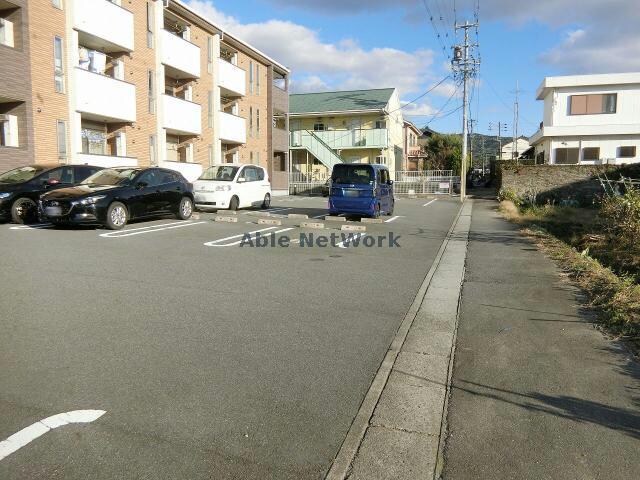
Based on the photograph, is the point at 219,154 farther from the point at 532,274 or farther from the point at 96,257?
the point at 532,274

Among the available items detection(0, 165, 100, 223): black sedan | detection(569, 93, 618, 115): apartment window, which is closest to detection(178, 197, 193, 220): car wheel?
detection(0, 165, 100, 223): black sedan

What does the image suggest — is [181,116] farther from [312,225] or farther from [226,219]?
[312,225]

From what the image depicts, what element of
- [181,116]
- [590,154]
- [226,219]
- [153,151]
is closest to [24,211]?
[226,219]

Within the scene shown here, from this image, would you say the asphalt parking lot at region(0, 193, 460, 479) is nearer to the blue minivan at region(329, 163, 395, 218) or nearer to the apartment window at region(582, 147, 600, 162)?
the blue minivan at region(329, 163, 395, 218)

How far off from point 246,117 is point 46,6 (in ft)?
50.8

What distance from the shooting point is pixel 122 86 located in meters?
20.2

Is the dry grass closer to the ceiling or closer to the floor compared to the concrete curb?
closer to the ceiling

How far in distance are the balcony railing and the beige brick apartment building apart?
10.9m

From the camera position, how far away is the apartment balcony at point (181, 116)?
23.2 meters

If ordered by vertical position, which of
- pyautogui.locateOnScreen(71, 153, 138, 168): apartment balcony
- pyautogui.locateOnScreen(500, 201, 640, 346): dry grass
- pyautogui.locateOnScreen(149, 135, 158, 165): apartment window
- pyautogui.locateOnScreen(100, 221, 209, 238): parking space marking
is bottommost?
pyautogui.locateOnScreen(500, 201, 640, 346): dry grass

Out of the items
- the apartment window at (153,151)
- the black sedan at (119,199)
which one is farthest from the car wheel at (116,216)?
the apartment window at (153,151)

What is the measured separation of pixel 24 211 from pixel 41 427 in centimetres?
1179

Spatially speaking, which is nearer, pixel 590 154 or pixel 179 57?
pixel 179 57

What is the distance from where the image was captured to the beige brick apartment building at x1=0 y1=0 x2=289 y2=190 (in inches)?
649
